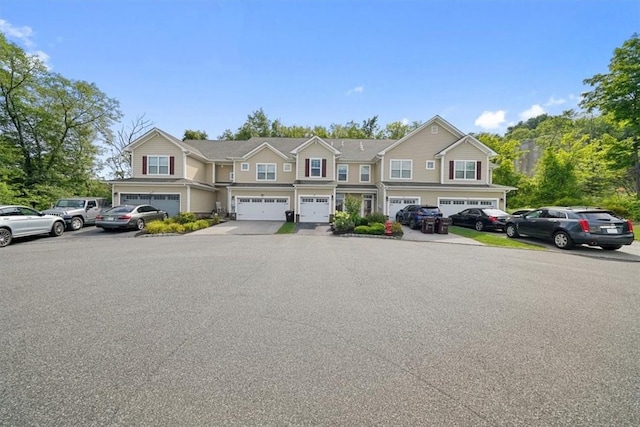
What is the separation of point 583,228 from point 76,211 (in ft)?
79.4

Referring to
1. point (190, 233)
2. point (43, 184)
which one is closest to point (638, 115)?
point (190, 233)

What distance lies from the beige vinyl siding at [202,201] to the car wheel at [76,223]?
652 centimetres

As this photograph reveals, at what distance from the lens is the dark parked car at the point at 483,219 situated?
1577 cm

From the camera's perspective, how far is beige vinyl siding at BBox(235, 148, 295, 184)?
23.7 metres

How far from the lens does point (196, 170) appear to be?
23.8 m

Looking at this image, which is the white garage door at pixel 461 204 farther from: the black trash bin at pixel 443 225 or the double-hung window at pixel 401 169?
the black trash bin at pixel 443 225

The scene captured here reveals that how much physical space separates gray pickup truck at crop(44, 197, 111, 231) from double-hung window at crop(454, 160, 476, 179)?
82.1 ft

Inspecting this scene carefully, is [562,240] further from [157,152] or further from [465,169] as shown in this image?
[157,152]

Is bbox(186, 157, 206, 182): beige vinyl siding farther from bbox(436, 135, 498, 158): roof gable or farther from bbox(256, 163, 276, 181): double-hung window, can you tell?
bbox(436, 135, 498, 158): roof gable

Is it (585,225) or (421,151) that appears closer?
(585,225)

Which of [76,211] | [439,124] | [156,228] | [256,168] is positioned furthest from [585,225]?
[76,211]

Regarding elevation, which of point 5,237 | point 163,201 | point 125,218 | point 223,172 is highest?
point 223,172

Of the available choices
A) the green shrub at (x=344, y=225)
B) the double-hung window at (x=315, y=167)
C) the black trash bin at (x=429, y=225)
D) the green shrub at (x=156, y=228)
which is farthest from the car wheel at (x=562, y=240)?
the green shrub at (x=156, y=228)

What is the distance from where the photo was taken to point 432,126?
22.8 meters
